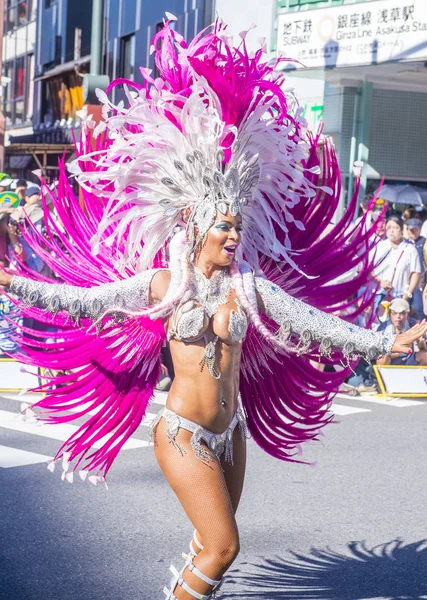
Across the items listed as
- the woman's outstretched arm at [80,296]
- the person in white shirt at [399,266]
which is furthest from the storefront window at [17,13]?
the woman's outstretched arm at [80,296]

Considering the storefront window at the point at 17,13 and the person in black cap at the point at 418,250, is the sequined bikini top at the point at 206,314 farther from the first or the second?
the storefront window at the point at 17,13

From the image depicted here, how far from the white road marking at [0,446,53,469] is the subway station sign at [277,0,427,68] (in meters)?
7.96

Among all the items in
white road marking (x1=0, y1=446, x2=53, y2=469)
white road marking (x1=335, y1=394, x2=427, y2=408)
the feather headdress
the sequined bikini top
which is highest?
the feather headdress

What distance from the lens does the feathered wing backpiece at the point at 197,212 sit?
409cm

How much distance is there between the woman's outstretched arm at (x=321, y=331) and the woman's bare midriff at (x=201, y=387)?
0.22 metres

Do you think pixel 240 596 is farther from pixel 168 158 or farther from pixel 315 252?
pixel 168 158

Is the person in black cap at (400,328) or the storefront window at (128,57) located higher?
the storefront window at (128,57)

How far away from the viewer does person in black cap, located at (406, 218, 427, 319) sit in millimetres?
11375

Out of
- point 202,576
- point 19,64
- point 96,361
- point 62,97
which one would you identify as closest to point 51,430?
point 96,361

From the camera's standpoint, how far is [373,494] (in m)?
6.61

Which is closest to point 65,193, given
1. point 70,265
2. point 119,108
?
point 70,265

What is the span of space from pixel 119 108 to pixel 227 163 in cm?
52

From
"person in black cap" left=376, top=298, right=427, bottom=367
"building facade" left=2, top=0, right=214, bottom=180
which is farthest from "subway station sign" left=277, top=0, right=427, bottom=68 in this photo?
"building facade" left=2, top=0, right=214, bottom=180

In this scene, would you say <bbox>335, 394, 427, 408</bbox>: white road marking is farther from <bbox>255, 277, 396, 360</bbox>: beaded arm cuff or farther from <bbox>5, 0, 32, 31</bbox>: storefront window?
<bbox>5, 0, 32, 31</bbox>: storefront window
